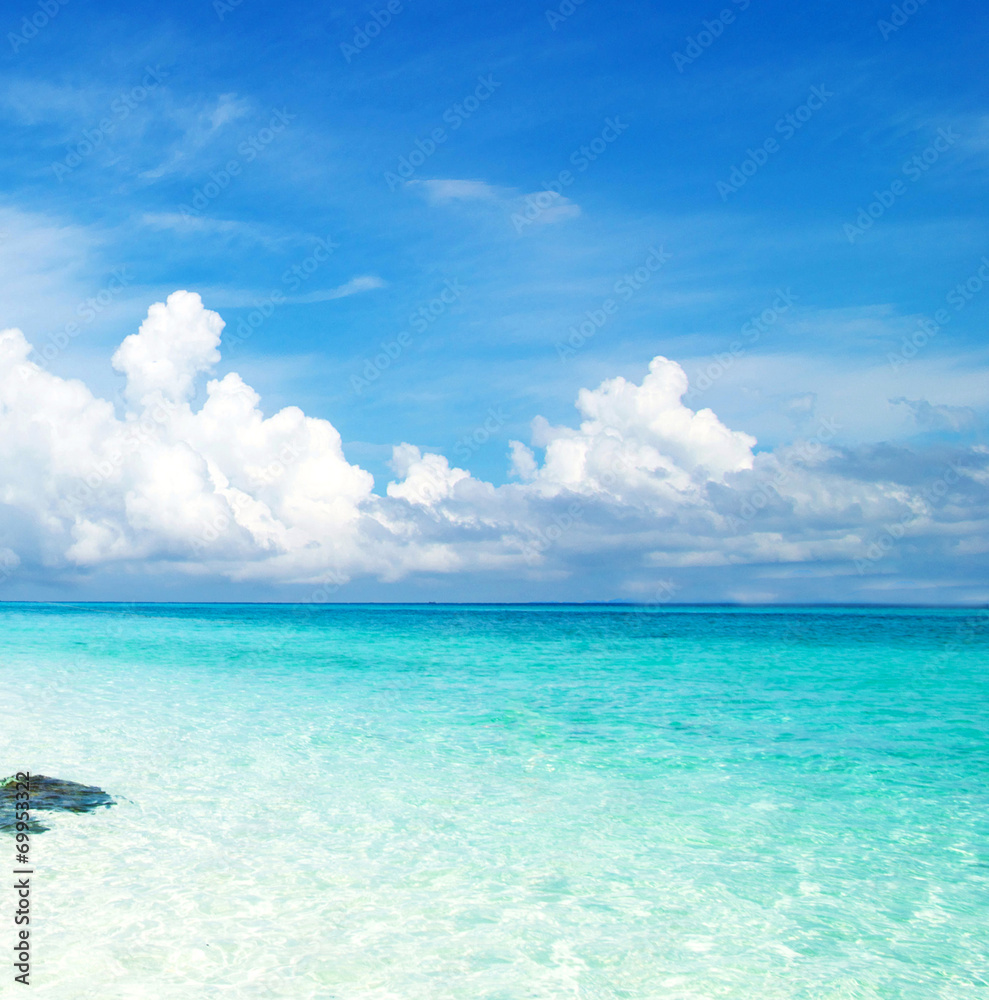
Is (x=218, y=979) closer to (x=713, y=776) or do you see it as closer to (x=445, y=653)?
(x=713, y=776)

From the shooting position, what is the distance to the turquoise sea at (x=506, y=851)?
5.55 metres

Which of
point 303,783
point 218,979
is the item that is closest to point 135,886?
point 218,979

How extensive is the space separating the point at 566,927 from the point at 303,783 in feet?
15.9

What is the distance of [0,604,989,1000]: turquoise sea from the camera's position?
5547 mm

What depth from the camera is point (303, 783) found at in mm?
10086

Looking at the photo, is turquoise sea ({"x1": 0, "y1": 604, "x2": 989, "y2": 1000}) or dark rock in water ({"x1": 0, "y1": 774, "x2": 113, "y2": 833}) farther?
dark rock in water ({"x1": 0, "y1": 774, "x2": 113, "y2": 833})

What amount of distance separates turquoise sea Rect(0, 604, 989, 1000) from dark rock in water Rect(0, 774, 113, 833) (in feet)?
0.85

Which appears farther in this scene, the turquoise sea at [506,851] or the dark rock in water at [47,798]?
the dark rock in water at [47,798]

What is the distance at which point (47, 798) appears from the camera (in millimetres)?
8945

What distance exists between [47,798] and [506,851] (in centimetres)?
512

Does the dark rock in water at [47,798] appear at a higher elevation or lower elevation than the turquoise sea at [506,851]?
higher

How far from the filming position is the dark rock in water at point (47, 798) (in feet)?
27.3

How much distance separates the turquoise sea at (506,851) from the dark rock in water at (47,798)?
0.26 m

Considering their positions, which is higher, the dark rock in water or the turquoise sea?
the dark rock in water
